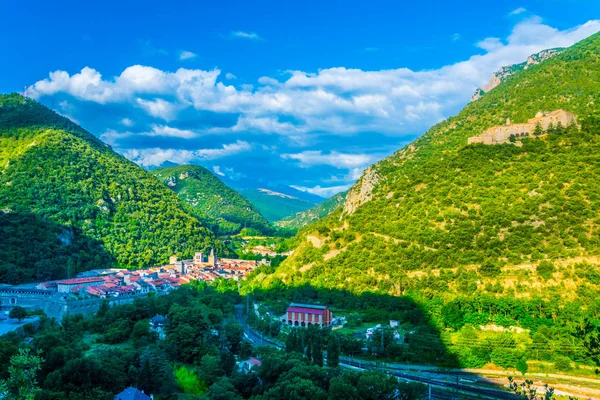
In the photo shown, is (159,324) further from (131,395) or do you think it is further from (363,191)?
(363,191)

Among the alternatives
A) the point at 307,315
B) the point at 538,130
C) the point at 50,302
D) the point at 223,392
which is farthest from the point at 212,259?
the point at 223,392

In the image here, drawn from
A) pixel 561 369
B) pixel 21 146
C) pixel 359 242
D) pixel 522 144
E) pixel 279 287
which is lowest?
pixel 561 369

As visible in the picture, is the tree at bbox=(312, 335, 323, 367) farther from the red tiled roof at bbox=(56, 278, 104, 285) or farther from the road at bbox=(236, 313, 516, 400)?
the red tiled roof at bbox=(56, 278, 104, 285)

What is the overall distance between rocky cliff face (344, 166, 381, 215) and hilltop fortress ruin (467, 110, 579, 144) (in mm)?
15997

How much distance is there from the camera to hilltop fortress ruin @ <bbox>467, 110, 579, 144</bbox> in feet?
194

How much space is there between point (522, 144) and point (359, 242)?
23.8 m

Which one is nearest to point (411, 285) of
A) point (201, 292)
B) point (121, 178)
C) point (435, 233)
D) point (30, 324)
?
point (435, 233)

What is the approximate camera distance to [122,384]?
26.2 m

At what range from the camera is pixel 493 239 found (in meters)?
→ 47.0

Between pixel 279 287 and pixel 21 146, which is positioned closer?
pixel 279 287

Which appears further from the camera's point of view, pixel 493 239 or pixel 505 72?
pixel 505 72

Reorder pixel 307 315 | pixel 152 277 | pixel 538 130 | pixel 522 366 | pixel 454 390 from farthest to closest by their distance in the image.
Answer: pixel 152 277 → pixel 538 130 → pixel 307 315 → pixel 522 366 → pixel 454 390

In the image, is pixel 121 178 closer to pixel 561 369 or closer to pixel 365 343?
pixel 365 343

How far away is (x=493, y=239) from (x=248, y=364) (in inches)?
1124
